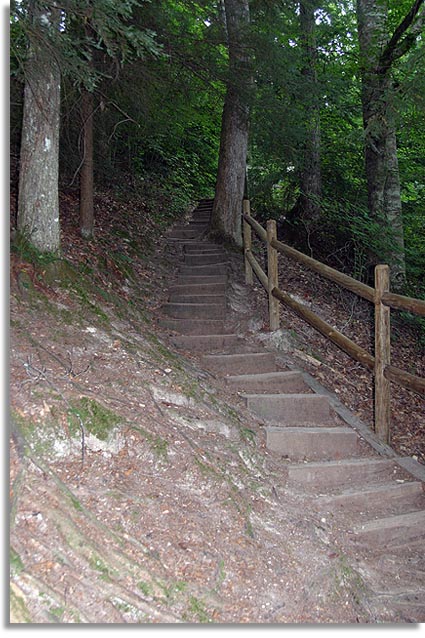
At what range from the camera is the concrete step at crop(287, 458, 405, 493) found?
13.9ft

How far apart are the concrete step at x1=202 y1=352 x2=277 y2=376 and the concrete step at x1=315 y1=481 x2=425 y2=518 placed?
193cm

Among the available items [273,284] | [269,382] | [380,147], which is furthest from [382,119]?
[269,382]

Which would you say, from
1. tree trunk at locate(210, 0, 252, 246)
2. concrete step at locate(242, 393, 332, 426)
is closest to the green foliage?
concrete step at locate(242, 393, 332, 426)

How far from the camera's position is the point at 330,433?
15.4ft

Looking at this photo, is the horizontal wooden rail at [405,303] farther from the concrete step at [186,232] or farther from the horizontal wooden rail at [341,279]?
the concrete step at [186,232]

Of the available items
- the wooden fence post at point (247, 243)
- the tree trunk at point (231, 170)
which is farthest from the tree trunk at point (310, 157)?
the wooden fence post at point (247, 243)

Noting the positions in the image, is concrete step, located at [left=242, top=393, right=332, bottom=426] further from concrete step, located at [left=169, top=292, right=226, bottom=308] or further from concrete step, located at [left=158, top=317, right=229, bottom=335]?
concrete step, located at [left=169, top=292, right=226, bottom=308]

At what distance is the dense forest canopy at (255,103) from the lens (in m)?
4.99

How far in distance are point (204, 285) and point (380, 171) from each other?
3.79 metres

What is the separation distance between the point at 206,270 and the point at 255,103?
2.72 metres

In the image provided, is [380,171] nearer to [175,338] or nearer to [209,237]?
[209,237]

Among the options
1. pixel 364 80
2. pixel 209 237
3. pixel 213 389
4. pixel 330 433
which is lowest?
pixel 330 433

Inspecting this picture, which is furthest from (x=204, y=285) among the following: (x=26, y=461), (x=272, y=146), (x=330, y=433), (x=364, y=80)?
(x=26, y=461)

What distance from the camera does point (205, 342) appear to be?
634 centimetres
